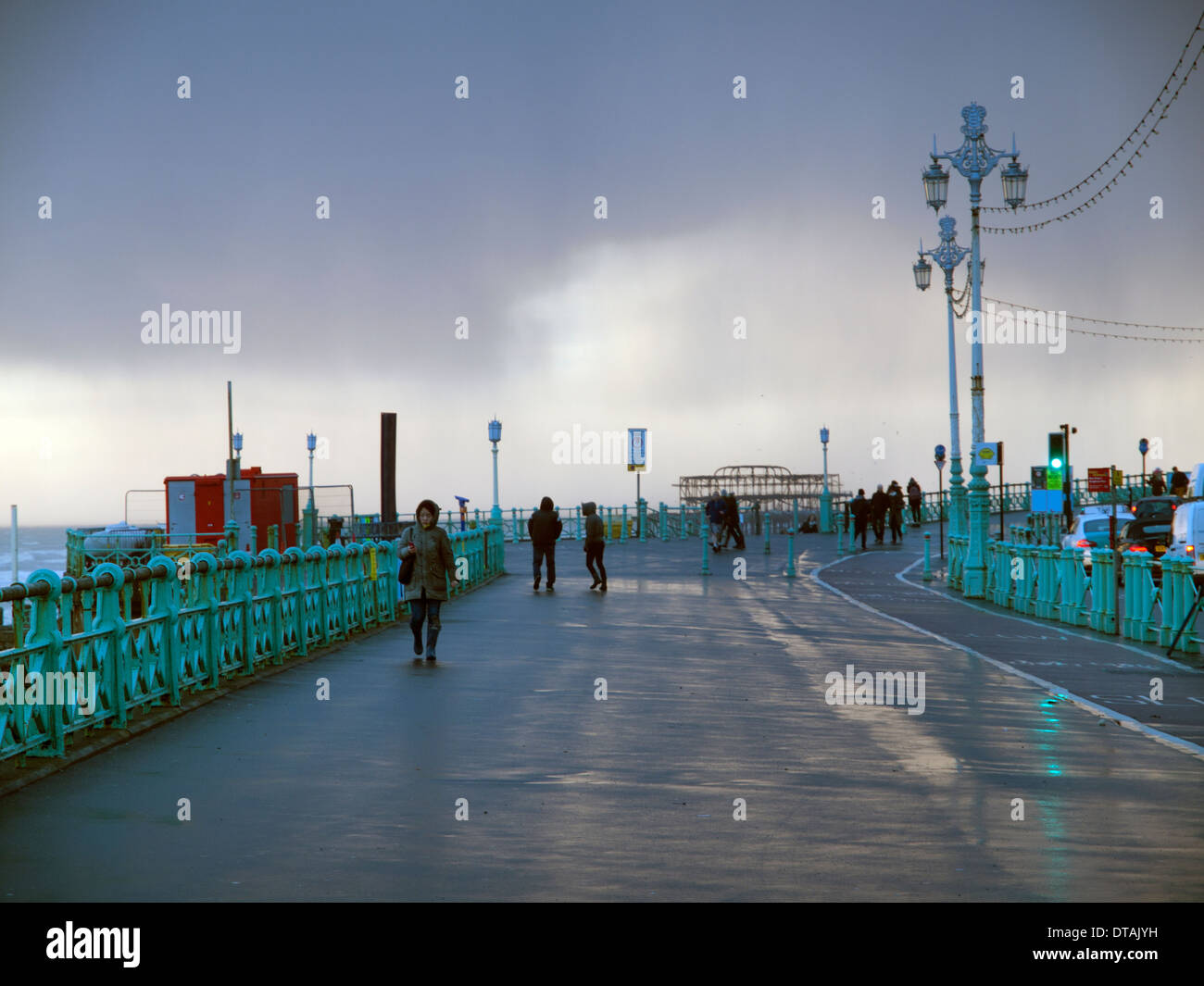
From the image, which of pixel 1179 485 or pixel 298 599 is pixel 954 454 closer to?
pixel 1179 485

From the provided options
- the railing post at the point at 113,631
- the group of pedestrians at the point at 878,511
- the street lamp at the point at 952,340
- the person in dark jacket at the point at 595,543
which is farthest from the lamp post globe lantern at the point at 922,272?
the railing post at the point at 113,631

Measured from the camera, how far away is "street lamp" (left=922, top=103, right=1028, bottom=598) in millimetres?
26312

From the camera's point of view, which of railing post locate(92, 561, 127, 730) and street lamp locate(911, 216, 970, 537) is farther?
street lamp locate(911, 216, 970, 537)

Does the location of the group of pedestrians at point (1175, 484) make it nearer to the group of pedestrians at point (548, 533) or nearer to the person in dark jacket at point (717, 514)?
the person in dark jacket at point (717, 514)

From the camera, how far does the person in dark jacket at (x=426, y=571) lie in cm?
1565

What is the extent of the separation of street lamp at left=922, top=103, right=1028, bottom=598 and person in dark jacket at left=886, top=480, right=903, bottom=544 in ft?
70.2

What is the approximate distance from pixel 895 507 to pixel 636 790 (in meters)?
44.3

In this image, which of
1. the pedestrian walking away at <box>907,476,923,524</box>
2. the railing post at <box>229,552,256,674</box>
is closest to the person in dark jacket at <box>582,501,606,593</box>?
the railing post at <box>229,552,256,674</box>

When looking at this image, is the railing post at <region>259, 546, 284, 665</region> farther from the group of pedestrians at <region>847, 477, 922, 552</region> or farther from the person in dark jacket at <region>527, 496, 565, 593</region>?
the group of pedestrians at <region>847, 477, 922, 552</region>
